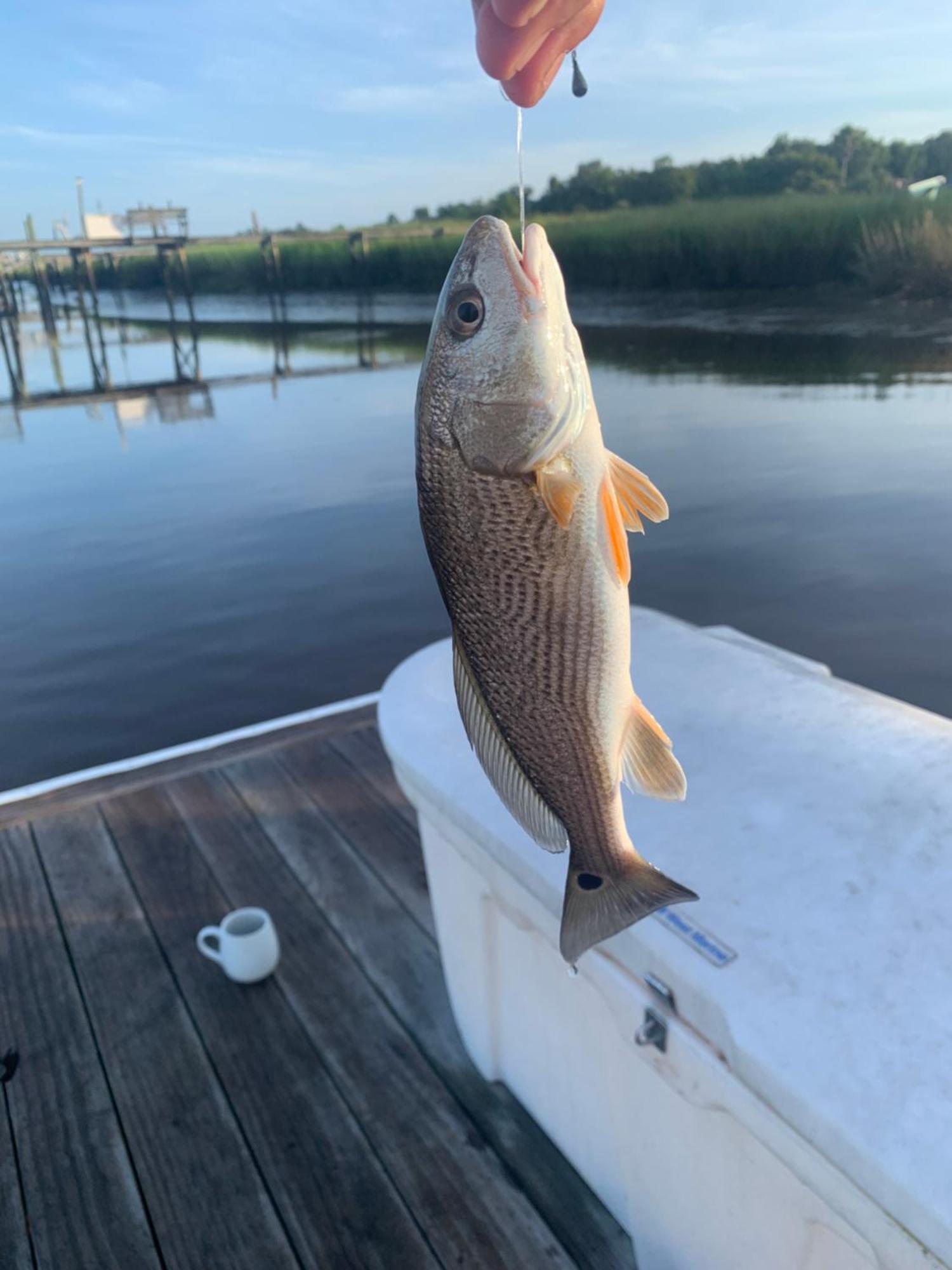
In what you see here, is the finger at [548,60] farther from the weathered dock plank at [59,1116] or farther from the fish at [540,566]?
the weathered dock plank at [59,1116]

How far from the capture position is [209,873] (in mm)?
3172

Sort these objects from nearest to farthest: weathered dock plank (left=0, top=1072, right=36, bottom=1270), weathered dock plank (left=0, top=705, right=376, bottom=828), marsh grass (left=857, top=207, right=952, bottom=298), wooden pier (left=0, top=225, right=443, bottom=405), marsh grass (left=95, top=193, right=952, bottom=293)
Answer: weathered dock plank (left=0, top=1072, right=36, bottom=1270)
weathered dock plank (left=0, top=705, right=376, bottom=828)
marsh grass (left=857, top=207, right=952, bottom=298)
marsh grass (left=95, top=193, right=952, bottom=293)
wooden pier (left=0, top=225, right=443, bottom=405)

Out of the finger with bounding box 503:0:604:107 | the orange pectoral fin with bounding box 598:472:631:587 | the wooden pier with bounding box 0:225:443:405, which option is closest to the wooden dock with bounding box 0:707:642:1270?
the orange pectoral fin with bounding box 598:472:631:587

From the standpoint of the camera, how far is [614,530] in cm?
108

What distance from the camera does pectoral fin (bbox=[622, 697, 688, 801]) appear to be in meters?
1.14

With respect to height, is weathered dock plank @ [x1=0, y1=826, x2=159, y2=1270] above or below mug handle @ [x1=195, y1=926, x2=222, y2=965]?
below

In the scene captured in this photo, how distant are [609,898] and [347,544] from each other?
7.46 metres

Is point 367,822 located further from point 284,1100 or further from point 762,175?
point 762,175

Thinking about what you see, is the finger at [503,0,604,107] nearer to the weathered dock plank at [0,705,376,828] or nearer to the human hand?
the human hand

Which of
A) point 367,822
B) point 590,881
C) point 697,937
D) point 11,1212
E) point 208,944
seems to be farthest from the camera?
point 367,822

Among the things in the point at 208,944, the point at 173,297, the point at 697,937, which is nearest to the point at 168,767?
the point at 208,944

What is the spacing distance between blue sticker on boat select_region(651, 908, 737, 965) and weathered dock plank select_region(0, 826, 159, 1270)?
154cm

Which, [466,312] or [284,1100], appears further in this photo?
[284,1100]

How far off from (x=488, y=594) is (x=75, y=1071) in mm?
2177
